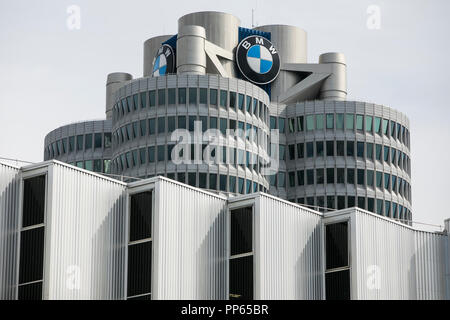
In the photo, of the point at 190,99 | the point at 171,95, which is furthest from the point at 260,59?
the point at 171,95

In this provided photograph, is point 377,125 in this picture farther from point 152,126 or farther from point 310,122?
point 152,126

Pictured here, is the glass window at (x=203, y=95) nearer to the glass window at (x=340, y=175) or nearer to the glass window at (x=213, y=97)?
the glass window at (x=213, y=97)

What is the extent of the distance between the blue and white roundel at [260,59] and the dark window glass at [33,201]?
98787 millimetres

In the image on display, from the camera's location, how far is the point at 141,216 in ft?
290

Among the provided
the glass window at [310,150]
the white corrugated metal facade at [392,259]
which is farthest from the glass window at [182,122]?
the white corrugated metal facade at [392,259]

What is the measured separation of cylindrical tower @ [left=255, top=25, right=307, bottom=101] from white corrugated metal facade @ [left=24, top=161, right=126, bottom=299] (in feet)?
331

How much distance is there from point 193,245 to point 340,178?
9177cm

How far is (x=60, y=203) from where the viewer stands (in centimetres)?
8319

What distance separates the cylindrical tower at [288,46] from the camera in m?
187

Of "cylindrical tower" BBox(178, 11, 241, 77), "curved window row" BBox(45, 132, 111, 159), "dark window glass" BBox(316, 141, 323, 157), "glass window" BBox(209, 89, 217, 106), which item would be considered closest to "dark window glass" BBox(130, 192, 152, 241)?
"glass window" BBox(209, 89, 217, 106)
